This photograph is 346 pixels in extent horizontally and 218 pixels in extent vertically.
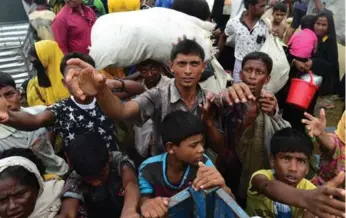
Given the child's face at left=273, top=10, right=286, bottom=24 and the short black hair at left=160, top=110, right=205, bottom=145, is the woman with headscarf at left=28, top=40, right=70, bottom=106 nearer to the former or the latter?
the short black hair at left=160, top=110, right=205, bottom=145

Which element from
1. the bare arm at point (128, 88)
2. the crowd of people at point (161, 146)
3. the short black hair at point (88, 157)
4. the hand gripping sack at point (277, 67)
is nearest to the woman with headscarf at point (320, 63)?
the hand gripping sack at point (277, 67)

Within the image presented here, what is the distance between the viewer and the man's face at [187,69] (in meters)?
2.05

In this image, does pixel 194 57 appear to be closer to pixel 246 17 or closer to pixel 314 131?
pixel 314 131

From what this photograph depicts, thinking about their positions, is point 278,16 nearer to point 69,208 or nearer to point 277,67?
point 277,67

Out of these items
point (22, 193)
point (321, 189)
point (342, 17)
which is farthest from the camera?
point (342, 17)

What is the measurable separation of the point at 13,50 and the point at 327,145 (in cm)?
453

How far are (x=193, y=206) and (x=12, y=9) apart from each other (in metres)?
4.96

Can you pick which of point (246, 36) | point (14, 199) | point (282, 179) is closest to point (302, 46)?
point (246, 36)

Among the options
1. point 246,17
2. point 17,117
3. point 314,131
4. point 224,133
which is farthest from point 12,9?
point 314,131

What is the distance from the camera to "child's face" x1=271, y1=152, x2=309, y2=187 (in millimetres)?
1935

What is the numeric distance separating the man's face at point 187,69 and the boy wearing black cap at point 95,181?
516 mm

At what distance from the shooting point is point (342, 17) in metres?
2.72

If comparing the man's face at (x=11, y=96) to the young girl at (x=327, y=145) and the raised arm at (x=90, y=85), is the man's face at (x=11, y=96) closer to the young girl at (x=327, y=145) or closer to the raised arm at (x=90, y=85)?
the raised arm at (x=90, y=85)

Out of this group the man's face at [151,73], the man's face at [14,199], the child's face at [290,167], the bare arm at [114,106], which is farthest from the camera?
the man's face at [151,73]
